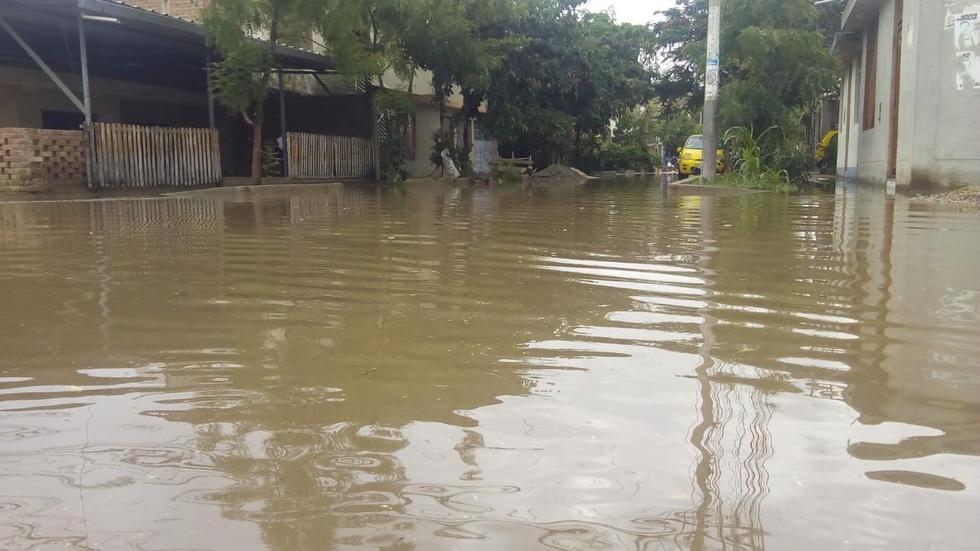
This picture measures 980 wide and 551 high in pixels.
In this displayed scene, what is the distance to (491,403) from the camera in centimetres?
278

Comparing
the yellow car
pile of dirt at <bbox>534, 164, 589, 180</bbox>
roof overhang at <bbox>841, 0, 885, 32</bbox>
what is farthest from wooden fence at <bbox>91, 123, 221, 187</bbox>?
pile of dirt at <bbox>534, 164, 589, 180</bbox>

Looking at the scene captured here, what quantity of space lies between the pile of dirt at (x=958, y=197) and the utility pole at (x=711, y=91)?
5403 millimetres

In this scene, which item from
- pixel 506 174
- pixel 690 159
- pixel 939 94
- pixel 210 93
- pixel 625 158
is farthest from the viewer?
pixel 625 158

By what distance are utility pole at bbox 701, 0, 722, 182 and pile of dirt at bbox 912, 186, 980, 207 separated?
17.7ft

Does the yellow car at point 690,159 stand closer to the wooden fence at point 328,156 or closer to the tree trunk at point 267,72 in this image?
the wooden fence at point 328,156

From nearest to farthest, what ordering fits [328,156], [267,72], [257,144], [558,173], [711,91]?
[267,72] → [711,91] → [257,144] → [328,156] → [558,173]

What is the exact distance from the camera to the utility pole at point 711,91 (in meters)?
16.5

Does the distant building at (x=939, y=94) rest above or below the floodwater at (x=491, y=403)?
above

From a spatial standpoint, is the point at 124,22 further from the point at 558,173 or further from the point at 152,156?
the point at 558,173

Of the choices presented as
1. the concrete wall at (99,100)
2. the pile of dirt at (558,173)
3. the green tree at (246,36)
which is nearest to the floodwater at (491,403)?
the green tree at (246,36)

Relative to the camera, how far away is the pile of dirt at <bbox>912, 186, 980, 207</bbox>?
10853mm

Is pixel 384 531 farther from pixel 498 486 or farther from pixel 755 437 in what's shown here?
pixel 755 437

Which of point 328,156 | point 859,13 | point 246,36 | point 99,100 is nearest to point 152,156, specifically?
point 246,36

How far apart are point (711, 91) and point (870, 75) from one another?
5.14 meters
